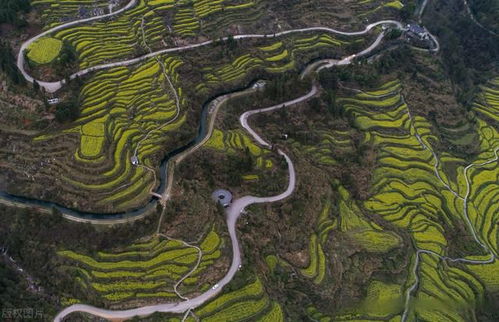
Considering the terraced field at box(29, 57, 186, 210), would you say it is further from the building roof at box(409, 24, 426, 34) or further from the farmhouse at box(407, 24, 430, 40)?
the building roof at box(409, 24, 426, 34)

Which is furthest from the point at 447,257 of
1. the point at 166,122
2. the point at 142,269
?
the point at 166,122

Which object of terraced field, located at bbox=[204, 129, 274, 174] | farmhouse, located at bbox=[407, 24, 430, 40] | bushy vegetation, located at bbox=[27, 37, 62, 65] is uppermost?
bushy vegetation, located at bbox=[27, 37, 62, 65]

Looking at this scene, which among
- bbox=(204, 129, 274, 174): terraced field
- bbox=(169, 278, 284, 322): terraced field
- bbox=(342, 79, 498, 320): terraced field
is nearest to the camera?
bbox=(169, 278, 284, 322): terraced field

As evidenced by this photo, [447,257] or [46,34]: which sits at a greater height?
[46,34]

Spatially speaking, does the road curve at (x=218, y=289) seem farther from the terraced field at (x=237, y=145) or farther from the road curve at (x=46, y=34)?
the road curve at (x=46, y=34)

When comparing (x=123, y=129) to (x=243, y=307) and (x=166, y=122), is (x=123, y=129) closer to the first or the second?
(x=166, y=122)

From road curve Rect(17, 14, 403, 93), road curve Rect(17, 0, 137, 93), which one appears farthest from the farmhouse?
road curve Rect(17, 0, 137, 93)

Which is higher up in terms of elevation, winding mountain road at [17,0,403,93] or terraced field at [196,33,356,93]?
winding mountain road at [17,0,403,93]

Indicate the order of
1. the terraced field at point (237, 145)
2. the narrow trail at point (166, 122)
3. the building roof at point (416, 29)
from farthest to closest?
the building roof at point (416, 29) < the terraced field at point (237, 145) < the narrow trail at point (166, 122)

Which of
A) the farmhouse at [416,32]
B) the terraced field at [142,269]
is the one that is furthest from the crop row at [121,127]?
the farmhouse at [416,32]
